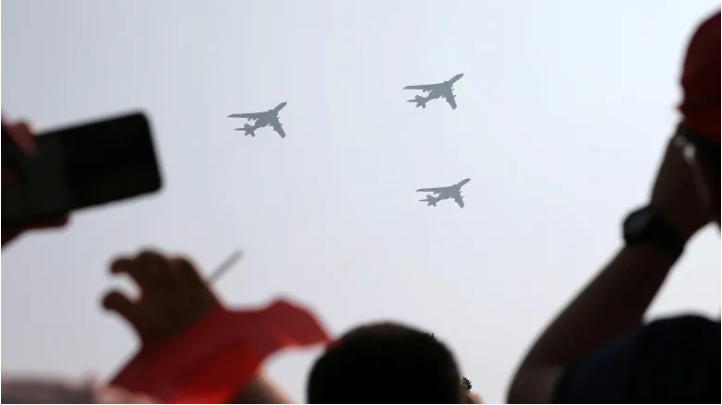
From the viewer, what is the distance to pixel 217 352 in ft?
5.29

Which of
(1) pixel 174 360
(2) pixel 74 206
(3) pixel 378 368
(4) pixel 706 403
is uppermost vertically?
(2) pixel 74 206

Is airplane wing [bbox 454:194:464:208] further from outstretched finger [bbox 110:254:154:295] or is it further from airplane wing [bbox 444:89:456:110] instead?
outstretched finger [bbox 110:254:154:295]

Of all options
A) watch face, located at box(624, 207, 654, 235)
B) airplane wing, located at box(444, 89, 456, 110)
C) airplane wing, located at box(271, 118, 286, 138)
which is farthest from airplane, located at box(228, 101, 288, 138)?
watch face, located at box(624, 207, 654, 235)

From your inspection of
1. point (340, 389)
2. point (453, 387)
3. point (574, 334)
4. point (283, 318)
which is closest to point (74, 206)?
point (283, 318)

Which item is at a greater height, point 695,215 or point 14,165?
point 14,165

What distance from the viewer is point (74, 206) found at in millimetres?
1661

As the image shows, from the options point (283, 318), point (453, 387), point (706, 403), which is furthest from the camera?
point (453, 387)

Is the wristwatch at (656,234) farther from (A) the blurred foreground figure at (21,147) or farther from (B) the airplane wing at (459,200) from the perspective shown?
(B) the airplane wing at (459,200)

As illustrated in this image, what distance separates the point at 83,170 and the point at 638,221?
134 centimetres

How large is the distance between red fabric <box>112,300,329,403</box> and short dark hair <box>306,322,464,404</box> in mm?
359

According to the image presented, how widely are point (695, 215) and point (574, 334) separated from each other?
0.41 m

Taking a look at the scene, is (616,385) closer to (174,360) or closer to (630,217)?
(630,217)

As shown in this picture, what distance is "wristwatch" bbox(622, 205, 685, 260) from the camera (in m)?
2.07

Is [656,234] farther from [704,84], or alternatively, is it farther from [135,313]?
[135,313]
